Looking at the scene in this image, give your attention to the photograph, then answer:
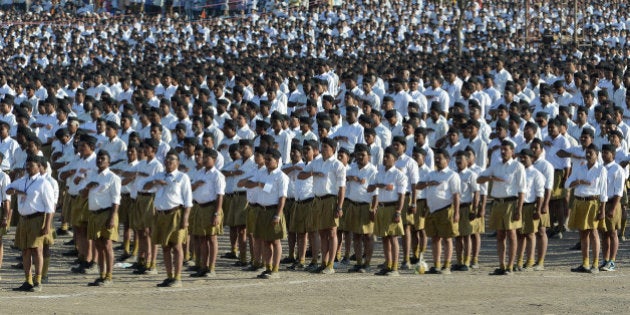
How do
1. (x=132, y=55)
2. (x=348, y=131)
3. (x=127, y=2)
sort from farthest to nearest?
1. (x=127, y=2)
2. (x=132, y=55)
3. (x=348, y=131)

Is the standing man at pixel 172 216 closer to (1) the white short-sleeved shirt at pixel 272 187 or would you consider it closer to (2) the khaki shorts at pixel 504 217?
(1) the white short-sleeved shirt at pixel 272 187

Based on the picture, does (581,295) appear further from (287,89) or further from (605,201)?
(287,89)

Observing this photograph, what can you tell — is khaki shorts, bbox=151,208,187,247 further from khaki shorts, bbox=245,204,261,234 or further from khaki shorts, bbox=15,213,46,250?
khaki shorts, bbox=15,213,46,250

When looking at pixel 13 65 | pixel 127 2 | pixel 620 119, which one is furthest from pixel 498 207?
pixel 127 2

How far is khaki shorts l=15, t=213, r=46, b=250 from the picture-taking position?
15594 millimetres

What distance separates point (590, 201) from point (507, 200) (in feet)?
3.04

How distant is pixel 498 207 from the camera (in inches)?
658

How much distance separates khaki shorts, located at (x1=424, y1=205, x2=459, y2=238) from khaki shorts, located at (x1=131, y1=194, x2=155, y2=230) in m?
3.13

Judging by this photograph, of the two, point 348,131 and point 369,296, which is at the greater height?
point 348,131

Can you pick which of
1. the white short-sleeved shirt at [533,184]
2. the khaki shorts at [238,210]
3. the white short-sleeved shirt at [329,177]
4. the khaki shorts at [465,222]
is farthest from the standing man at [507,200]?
the khaki shorts at [238,210]

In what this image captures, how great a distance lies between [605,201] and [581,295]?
188cm

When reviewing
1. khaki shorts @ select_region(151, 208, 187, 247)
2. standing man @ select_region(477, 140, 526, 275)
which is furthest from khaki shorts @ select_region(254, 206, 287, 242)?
standing man @ select_region(477, 140, 526, 275)

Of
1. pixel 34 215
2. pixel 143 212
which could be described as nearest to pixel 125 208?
pixel 143 212

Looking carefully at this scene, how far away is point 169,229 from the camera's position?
15.9 meters
